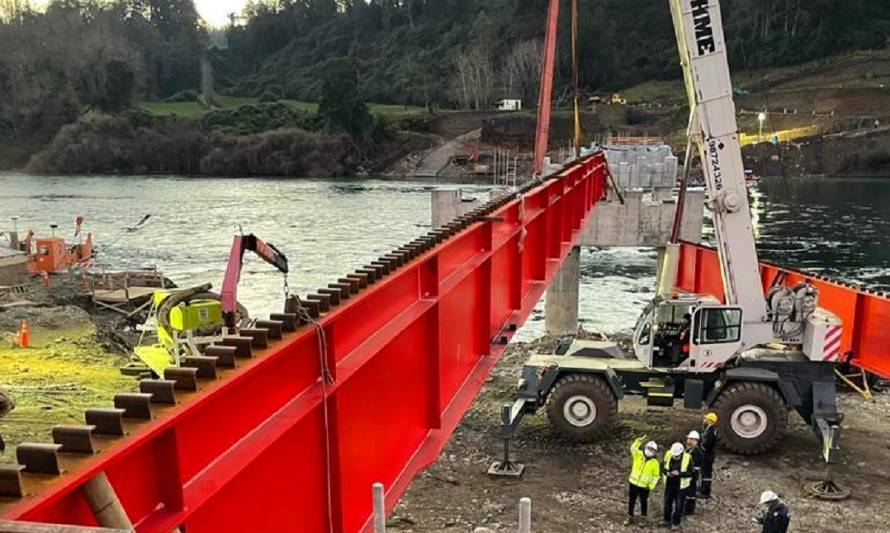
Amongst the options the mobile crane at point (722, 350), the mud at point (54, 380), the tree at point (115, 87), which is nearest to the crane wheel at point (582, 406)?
the mobile crane at point (722, 350)

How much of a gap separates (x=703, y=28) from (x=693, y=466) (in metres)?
6.80

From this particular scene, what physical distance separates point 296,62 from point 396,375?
178m

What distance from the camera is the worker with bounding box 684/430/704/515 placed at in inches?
400

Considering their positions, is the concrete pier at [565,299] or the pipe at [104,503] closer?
the pipe at [104,503]

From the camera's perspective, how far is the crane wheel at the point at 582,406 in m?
12.4

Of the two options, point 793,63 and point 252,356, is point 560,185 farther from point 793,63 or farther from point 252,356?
point 793,63

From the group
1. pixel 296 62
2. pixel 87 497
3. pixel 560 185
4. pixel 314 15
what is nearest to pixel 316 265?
pixel 560 185

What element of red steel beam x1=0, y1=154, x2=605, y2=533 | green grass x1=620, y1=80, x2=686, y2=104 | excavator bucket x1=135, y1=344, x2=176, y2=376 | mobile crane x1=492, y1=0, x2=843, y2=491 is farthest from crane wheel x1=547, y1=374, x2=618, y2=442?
green grass x1=620, y1=80, x2=686, y2=104

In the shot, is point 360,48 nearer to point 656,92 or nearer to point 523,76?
point 523,76

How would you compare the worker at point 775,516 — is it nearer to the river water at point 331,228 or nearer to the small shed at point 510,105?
the river water at point 331,228

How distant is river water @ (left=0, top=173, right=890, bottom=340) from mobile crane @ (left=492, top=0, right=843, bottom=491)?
1394cm

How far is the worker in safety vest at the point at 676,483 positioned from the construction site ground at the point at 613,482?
0.70 ft

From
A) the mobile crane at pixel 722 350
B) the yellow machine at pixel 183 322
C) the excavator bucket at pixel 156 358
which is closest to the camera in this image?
the yellow machine at pixel 183 322

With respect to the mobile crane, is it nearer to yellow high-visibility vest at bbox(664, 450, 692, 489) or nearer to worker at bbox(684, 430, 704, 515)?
worker at bbox(684, 430, 704, 515)
